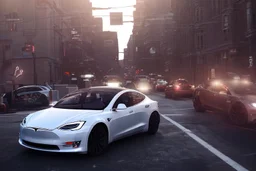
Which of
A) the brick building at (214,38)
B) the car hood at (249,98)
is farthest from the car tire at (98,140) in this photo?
the brick building at (214,38)

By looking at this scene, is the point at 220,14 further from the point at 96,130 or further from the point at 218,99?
the point at 96,130

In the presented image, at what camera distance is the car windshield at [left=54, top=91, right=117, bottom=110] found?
7355mm

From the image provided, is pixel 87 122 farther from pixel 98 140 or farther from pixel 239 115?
pixel 239 115

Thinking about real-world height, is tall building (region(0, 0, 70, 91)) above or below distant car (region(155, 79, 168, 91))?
above

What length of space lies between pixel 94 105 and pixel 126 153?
1.34 m

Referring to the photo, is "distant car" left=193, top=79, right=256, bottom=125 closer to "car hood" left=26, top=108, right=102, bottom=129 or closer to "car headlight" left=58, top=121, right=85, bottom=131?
"car hood" left=26, top=108, right=102, bottom=129

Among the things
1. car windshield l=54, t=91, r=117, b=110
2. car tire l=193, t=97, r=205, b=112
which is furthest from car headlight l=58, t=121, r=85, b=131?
car tire l=193, t=97, r=205, b=112

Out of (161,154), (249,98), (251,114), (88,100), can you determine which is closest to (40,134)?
(88,100)

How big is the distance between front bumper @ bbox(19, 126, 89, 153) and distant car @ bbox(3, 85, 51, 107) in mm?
12064

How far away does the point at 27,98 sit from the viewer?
1794cm

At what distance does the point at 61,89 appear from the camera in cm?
2672

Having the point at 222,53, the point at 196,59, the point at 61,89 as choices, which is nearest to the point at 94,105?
the point at 61,89

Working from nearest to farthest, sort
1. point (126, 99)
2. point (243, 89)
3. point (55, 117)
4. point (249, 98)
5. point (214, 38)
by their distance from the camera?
point (55, 117) → point (126, 99) → point (249, 98) → point (243, 89) → point (214, 38)

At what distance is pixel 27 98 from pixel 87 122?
12485 mm
